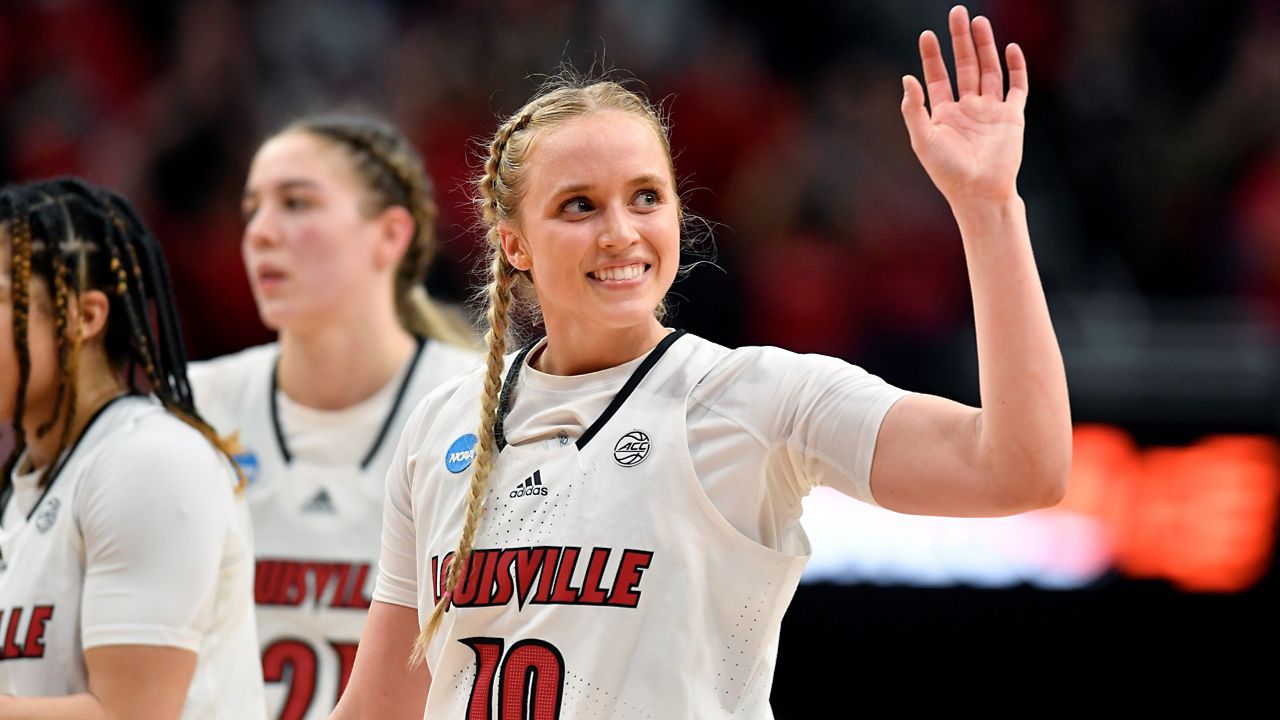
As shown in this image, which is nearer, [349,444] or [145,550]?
[145,550]

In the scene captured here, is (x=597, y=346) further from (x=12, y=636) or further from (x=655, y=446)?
(x=12, y=636)

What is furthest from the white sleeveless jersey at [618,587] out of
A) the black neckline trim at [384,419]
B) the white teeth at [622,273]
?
the black neckline trim at [384,419]

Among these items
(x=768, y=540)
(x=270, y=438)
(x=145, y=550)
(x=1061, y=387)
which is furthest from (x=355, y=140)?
(x=1061, y=387)

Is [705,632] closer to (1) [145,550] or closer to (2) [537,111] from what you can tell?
(2) [537,111]

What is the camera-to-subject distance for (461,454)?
2.82m

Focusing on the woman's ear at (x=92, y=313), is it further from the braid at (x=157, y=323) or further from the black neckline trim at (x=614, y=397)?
the black neckline trim at (x=614, y=397)

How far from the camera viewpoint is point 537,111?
281 centimetres

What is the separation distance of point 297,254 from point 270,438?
1.79 ft

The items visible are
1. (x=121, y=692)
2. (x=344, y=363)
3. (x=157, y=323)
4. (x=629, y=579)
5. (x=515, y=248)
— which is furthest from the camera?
(x=344, y=363)

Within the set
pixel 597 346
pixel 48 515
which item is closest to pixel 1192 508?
pixel 597 346

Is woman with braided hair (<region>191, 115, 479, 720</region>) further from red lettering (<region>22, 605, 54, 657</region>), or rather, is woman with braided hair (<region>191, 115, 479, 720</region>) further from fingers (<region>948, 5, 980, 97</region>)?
fingers (<region>948, 5, 980, 97</region>)

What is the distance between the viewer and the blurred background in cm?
638

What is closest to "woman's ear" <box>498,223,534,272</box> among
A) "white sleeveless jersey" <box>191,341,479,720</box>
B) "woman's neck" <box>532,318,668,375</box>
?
"woman's neck" <box>532,318,668,375</box>

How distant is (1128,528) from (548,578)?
4317mm
